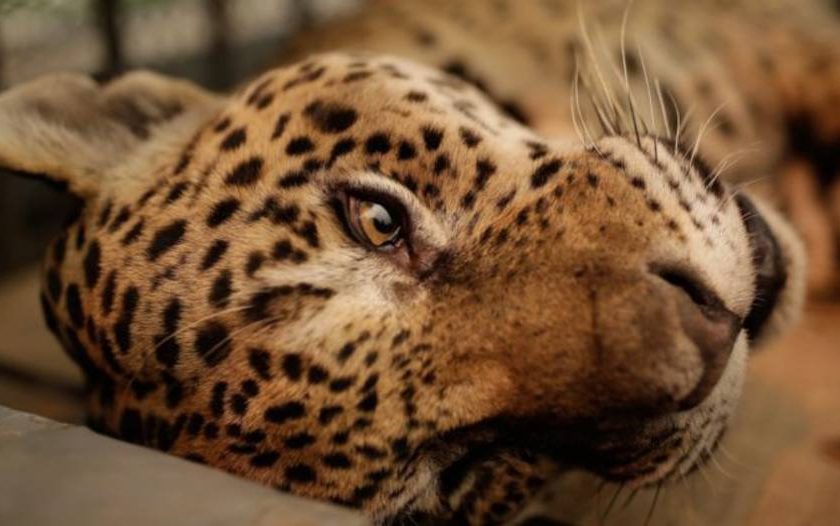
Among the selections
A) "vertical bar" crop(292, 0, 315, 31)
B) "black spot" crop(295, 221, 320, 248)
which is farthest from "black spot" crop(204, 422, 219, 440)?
"vertical bar" crop(292, 0, 315, 31)

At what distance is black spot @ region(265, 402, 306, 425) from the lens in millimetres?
1575

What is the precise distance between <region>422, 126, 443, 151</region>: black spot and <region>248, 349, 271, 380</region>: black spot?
1.50ft

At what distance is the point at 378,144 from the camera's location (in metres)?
1.80

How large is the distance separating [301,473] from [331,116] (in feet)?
2.10

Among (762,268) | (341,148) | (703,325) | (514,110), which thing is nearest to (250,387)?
(341,148)

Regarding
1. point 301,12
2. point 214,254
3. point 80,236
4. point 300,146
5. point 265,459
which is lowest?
point 265,459

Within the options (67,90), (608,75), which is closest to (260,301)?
(67,90)

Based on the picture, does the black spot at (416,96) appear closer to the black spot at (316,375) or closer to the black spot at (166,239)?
the black spot at (166,239)

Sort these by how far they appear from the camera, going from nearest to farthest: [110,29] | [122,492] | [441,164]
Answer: [122,492], [441,164], [110,29]

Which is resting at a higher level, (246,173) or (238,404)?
(246,173)

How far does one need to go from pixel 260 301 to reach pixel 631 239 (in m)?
0.57

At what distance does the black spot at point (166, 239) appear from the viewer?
69.1 inches

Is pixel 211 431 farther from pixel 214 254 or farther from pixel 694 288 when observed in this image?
pixel 694 288

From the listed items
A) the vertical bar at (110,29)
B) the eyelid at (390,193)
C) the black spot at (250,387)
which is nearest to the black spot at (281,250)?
the eyelid at (390,193)
